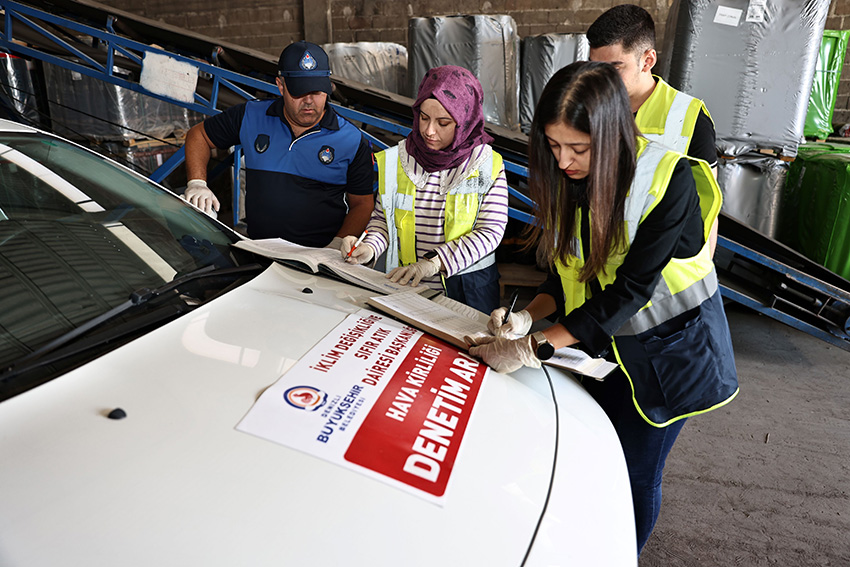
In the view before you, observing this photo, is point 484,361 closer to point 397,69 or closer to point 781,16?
point 781,16

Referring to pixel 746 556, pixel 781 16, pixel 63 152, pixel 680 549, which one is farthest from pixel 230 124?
pixel 781 16

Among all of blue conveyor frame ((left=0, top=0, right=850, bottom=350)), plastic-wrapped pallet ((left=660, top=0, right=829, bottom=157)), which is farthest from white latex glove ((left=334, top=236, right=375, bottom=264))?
plastic-wrapped pallet ((left=660, top=0, right=829, bottom=157))

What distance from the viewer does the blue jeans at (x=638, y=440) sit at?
137 cm

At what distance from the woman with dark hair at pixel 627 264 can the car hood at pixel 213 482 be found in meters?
0.28

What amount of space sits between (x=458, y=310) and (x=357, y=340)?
17.9 inches

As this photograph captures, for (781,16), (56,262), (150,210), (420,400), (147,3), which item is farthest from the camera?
(147,3)

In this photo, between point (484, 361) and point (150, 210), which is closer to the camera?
point (484, 361)

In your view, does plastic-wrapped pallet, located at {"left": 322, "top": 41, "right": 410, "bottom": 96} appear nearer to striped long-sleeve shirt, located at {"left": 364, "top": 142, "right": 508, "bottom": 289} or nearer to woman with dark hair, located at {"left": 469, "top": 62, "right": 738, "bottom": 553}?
striped long-sleeve shirt, located at {"left": 364, "top": 142, "right": 508, "bottom": 289}

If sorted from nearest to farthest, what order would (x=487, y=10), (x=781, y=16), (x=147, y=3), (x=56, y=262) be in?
1. (x=56, y=262)
2. (x=781, y=16)
3. (x=487, y=10)
4. (x=147, y=3)

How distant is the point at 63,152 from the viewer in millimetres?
1554

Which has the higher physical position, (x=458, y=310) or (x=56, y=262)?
(x=56, y=262)

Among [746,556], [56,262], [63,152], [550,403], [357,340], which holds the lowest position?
[746,556]

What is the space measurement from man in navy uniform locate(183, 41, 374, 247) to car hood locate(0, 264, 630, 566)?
113cm

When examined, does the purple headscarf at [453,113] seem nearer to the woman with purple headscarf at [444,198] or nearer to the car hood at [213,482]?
the woman with purple headscarf at [444,198]
